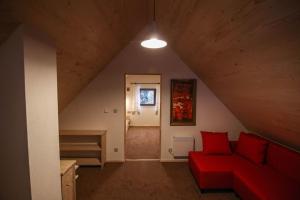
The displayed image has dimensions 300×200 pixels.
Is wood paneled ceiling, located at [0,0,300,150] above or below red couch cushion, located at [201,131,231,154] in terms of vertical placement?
above

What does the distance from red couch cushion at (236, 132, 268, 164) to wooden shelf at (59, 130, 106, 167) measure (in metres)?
2.77

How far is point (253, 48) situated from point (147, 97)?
5882 mm

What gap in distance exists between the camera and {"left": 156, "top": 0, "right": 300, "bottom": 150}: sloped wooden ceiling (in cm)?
112

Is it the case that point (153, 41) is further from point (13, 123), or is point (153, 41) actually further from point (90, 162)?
point (90, 162)

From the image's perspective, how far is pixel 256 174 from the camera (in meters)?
2.26

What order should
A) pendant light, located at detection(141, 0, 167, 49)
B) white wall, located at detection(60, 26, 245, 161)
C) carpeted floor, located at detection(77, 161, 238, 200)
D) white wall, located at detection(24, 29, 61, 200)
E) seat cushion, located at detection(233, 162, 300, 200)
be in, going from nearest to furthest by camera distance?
white wall, located at detection(24, 29, 61, 200) → pendant light, located at detection(141, 0, 167, 49) → seat cushion, located at detection(233, 162, 300, 200) → carpeted floor, located at detection(77, 161, 238, 200) → white wall, located at detection(60, 26, 245, 161)

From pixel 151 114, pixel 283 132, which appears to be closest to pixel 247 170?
pixel 283 132

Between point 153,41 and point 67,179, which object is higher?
point 153,41

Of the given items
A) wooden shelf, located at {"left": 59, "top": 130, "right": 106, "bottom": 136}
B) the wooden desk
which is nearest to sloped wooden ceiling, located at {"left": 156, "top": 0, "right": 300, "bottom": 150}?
the wooden desk

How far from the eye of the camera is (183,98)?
11.7 ft

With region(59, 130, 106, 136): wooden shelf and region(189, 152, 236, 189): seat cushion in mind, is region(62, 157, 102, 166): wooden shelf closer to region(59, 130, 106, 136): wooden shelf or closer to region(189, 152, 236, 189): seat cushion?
region(59, 130, 106, 136): wooden shelf

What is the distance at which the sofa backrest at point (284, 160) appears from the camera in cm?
213

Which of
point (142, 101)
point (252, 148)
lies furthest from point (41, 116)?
point (142, 101)

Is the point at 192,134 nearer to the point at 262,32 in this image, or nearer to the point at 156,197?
the point at 156,197
